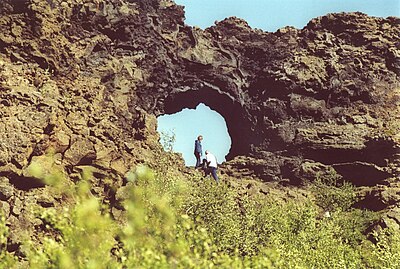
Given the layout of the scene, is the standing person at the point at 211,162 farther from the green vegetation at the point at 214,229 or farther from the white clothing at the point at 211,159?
the green vegetation at the point at 214,229

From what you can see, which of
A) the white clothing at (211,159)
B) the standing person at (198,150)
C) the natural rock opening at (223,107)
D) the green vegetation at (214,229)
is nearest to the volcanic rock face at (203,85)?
the natural rock opening at (223,107)

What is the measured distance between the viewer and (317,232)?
44.2m

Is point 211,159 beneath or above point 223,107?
beneath

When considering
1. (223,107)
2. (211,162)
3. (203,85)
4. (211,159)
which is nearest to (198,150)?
(211,159)

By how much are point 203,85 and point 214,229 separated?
2805cm

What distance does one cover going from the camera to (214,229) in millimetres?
38531

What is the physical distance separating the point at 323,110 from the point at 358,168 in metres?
8.78

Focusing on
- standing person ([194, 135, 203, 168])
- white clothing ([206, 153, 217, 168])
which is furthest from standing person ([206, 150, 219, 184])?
standing person ([194, 135, 203, 168])

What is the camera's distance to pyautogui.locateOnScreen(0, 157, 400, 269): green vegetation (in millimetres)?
14938

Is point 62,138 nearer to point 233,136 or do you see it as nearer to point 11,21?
point 11,21

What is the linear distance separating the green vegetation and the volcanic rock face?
4104 mm

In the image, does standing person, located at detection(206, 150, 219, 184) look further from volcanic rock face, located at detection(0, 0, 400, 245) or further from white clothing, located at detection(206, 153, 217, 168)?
volcanic rock face, located at detection(0, 0, 400, 245)

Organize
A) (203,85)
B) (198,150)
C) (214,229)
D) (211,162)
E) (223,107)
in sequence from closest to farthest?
(214,229) → (211,162) → (198,150) → (203,85) → (223,107)

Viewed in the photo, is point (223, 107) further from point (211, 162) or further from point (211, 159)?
point (211, 162)
